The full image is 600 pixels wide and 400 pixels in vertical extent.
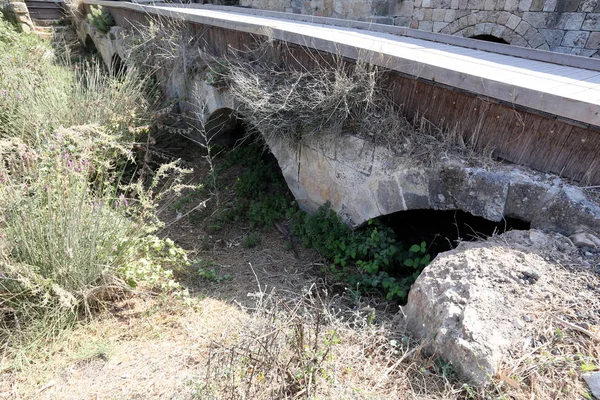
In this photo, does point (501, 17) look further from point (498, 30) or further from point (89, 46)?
point (89, 46)

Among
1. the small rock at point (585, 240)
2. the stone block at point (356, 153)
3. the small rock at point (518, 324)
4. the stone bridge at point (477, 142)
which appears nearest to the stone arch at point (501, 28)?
the stone bridge at point (477, 142)

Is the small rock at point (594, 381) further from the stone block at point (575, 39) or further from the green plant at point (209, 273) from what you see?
the stone block at point (575, 39)

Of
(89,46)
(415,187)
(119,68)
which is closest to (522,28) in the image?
(415,187)

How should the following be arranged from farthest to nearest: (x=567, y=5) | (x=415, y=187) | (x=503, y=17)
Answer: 1. (x=503, y=17)
2. (x=567, y=5)
3. (x=415, y=187)

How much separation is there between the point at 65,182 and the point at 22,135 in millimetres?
1974

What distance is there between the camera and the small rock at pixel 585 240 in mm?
2059

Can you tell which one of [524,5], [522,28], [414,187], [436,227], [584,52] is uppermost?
[524,5]

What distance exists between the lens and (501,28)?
19.5ft

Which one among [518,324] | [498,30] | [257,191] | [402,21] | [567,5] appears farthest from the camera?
[402,21]

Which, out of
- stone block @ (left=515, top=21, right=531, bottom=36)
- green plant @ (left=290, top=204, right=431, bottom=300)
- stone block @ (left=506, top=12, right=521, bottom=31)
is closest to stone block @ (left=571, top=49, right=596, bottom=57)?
stone block @ (left=515, top=21, right=531, bottom=36)

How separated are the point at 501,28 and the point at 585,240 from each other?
5164mm

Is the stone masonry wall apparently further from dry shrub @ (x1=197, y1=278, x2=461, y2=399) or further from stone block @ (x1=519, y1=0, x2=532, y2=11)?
dry shrub @ (x1=197, y1=278, x2=461, y2=399)

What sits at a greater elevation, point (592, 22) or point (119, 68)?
point (592, 22)

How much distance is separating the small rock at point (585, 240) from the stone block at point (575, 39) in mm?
4481
